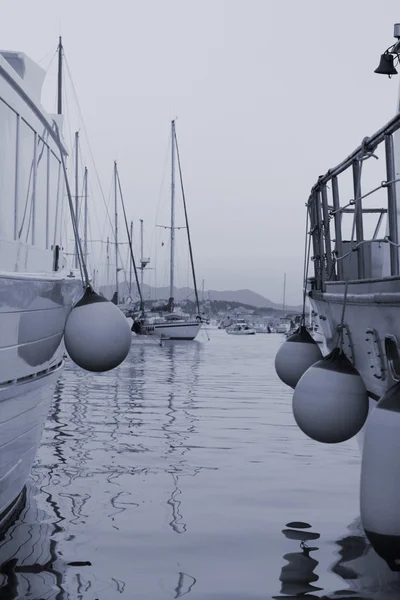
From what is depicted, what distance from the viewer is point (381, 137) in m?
5.94

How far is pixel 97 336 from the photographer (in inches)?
266

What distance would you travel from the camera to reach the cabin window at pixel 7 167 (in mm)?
6227

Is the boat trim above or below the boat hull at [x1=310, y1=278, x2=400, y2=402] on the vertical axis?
below

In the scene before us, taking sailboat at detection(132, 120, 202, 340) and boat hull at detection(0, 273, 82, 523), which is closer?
boat hull at detection(0, 273, 82, 523)

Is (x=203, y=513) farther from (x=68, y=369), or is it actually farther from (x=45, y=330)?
(x=68, y=369)

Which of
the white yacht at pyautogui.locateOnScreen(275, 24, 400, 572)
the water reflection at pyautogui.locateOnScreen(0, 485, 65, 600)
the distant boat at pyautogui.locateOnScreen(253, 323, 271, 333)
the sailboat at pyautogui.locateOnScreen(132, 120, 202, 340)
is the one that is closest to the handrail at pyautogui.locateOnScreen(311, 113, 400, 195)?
the white yacht at pyautogui.locateOnScreen(275, 24, 400, 572)

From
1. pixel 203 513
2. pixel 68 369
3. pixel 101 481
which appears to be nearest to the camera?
pixel 203 513

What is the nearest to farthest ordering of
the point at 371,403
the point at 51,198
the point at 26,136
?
the point at 371,403 < the point at 26,136 < the point at 51,198

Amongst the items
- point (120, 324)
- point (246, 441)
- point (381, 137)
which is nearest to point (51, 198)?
point (120, 324)

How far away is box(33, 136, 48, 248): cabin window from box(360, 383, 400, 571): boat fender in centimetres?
384

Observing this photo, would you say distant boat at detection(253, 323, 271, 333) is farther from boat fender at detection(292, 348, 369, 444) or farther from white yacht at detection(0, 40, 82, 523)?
boat fender at detection(292, 348, 369, 444)

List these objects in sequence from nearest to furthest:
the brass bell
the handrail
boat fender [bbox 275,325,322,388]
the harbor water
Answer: the harbor water → the handrail → the brass bell → boat fender [bbox 275,325,322,388]

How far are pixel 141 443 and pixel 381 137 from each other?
20.5 feet

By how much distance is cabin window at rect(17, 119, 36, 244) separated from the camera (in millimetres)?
6660
